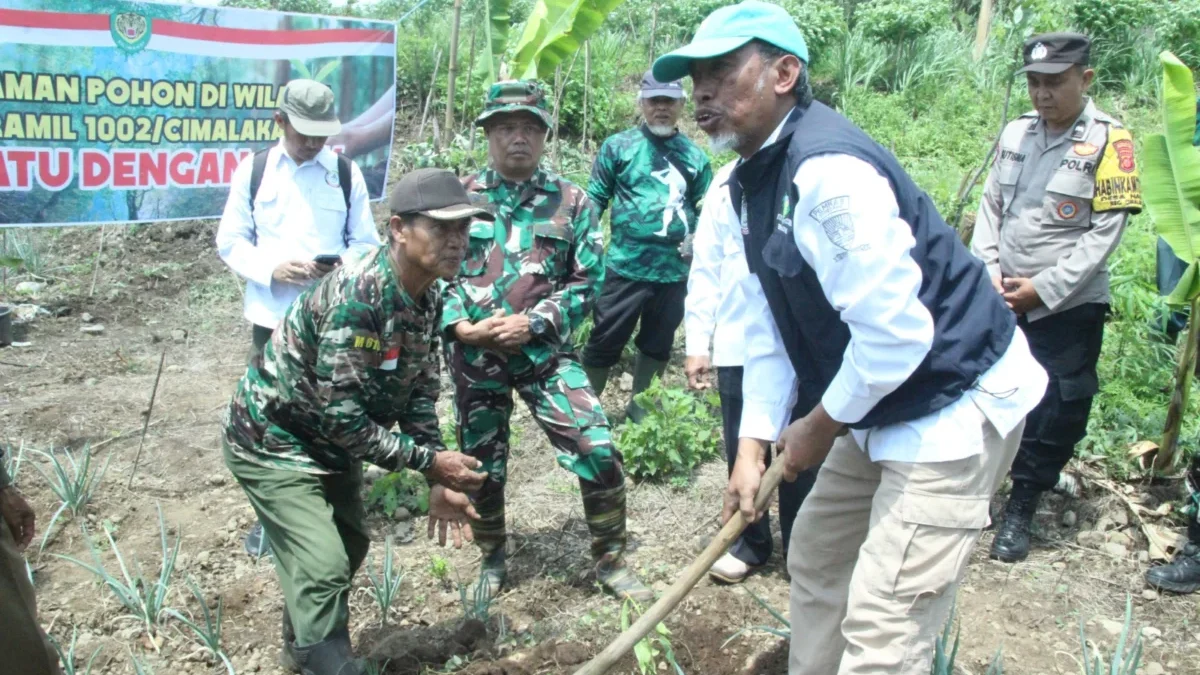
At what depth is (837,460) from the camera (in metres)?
2.75

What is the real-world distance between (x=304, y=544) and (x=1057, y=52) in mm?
3351

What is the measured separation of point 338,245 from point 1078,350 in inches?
129

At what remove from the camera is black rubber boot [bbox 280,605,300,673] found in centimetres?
333

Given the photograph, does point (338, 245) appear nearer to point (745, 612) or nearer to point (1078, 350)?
point (745, 612)

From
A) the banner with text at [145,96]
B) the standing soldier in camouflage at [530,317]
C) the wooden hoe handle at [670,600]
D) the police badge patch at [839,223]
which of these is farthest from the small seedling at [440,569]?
the banner with text at [145,96]

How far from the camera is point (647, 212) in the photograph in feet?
17.1

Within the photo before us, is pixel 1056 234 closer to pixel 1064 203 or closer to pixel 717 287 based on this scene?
pixel 1064 203

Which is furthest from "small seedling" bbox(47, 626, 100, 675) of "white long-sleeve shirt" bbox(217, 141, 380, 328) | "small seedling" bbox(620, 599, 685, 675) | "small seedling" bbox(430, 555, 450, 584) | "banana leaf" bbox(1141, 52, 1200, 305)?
"banana leaf" bbox(1141, 52, 1200, 305)

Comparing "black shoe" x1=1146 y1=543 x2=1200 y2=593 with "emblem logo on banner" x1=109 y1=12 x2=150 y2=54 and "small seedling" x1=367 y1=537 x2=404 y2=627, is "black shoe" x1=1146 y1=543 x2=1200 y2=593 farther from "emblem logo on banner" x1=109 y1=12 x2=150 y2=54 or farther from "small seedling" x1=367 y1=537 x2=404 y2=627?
"emblem logo on banner" x1=109 y1=12 x2=150 y2=54

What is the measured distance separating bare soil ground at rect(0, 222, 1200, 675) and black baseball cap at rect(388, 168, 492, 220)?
156 centimetres

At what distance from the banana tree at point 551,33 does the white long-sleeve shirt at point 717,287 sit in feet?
6.44

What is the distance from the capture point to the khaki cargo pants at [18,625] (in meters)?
2.37

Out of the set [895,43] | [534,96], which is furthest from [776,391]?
[895,43]

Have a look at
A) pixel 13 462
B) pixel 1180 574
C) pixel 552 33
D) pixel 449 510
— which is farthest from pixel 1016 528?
pixel 13 462
